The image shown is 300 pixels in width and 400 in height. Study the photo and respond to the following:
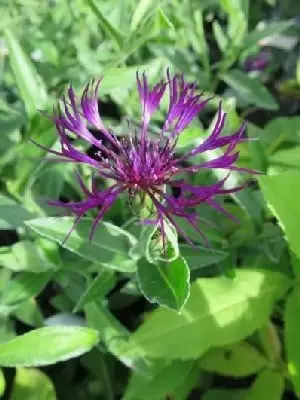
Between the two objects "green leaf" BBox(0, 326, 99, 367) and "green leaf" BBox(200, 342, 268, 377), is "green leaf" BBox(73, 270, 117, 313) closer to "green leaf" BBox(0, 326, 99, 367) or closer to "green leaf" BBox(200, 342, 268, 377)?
"green leaf" BBox(0, 326, 99, 367)

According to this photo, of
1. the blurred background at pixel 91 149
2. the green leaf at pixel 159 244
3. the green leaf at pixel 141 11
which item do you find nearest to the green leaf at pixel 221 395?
the blurred background at pixel 91 149

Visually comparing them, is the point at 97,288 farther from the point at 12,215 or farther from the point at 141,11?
the point at 141,11

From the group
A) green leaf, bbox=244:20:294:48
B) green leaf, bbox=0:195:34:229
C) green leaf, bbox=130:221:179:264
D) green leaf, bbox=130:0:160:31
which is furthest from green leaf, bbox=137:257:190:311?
green leaf, bbox=244:20:294:48

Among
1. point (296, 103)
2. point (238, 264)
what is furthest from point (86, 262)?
point (296, 103)

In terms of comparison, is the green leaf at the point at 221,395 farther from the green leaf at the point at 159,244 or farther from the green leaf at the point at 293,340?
the green leaf at the point at 159,244

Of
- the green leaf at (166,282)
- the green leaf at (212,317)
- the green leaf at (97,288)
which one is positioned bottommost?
the green leaf at (212,317)

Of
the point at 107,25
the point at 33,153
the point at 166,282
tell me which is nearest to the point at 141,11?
the point at 107,25
